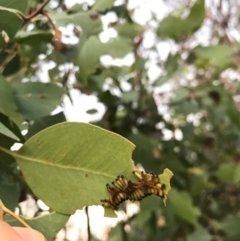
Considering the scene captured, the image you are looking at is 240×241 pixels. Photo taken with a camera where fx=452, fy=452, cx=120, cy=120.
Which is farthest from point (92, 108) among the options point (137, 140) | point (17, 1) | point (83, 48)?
point (17, 1)

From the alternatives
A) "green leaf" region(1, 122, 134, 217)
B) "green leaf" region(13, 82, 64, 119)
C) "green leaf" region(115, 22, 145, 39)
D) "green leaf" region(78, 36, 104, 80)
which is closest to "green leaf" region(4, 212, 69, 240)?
"green leaf" region(1, 122, 134, 217)

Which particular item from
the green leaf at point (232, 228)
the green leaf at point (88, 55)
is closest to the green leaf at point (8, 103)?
the green leaf at point (88, 55)

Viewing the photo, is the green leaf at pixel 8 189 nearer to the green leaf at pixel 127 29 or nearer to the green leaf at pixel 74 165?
the green leaf at pixel 74 165

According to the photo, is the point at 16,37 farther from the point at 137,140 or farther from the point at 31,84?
the point at 137,140

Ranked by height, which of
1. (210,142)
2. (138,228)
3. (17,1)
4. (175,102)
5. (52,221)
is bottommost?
(138,228)

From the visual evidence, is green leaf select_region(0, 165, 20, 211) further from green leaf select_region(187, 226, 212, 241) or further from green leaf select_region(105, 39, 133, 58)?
green leaf select_region(187, 226, 212, 241)

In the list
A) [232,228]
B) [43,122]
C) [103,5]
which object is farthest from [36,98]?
[232,228]

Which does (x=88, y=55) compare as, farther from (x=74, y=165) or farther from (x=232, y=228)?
(x=232, y=228)
